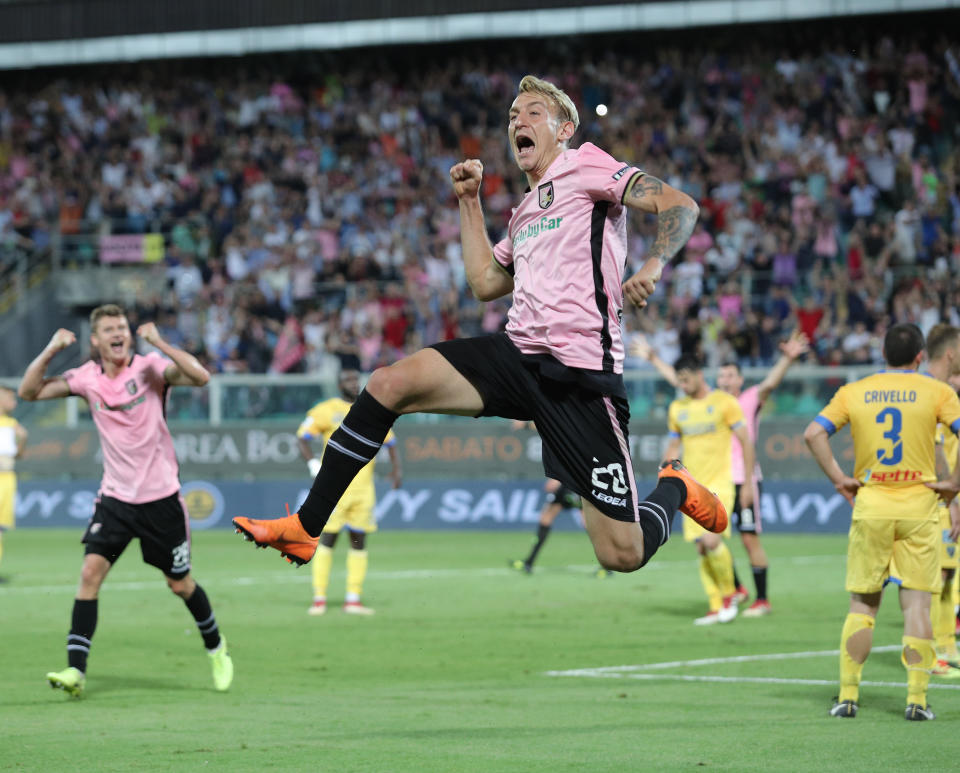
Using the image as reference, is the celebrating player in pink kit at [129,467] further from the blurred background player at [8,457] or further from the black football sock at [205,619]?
the blurred background player at [8,457]

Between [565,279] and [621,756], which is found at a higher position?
[565,279]

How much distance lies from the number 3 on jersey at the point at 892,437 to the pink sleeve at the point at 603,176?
8.95ft

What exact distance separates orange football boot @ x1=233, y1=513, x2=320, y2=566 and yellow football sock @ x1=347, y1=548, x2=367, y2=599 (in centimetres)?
801

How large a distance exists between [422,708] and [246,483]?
16295mm

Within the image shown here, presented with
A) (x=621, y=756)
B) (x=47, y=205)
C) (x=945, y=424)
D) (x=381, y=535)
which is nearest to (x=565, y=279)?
(x=621, y=756)

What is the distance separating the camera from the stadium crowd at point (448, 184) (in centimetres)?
2506

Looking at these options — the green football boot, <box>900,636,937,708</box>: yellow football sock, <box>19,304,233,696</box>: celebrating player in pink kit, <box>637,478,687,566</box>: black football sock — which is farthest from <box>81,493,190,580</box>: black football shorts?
<box>900,636,937,708</box>: yellow football sock

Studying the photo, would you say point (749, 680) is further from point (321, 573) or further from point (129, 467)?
point (321, 573)

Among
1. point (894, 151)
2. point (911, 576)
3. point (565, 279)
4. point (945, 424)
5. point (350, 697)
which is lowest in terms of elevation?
point (350, 697)

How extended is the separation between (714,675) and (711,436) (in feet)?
13.7

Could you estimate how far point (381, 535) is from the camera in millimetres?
23922

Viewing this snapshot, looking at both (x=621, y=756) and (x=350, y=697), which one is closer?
(x=621, y=756)

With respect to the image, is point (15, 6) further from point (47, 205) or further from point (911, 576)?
point (911, 576)

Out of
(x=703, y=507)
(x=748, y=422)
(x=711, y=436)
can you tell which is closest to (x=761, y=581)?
(x=711, y=436)
